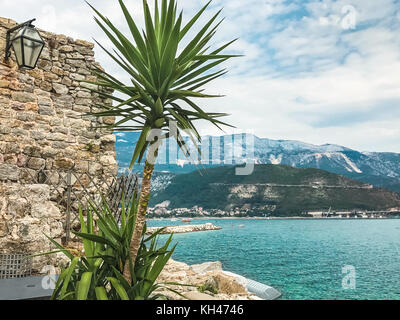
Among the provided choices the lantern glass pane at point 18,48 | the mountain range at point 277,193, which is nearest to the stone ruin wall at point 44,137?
the lantern glass pane at point 18,48

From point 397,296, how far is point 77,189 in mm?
16780

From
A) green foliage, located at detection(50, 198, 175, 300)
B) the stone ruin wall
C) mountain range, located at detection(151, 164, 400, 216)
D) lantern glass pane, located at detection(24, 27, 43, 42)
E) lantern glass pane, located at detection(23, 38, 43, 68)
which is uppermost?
lantern glass pane, located at detection(24, 27, 43, 42)

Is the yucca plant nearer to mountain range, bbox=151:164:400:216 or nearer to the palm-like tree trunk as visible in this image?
the palm-like tree trunk

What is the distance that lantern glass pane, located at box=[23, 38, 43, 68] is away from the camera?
14.9 feet

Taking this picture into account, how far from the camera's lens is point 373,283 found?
2025cm

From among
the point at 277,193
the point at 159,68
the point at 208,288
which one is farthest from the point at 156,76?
the point at 277,193

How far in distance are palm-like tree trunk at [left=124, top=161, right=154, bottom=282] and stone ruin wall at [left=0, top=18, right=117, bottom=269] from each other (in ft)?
6.58

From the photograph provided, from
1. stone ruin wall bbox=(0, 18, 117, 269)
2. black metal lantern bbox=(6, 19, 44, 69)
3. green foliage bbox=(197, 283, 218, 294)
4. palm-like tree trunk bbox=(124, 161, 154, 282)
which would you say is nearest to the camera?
palm-like tree trunk bbox=(124, 161, 154, 282)

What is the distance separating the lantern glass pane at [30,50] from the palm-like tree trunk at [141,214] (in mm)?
2748

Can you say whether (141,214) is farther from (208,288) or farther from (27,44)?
(208,288)

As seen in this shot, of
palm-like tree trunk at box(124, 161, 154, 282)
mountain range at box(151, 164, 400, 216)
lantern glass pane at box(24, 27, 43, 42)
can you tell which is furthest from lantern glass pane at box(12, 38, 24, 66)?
mountain range at box(151, 164, 400, 216)

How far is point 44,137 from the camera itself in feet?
19.0

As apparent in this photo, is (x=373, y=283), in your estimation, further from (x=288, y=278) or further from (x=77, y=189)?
(x=77, y=189)

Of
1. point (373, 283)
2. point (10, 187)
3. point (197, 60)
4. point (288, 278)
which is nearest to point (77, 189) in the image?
point (10, 187)
